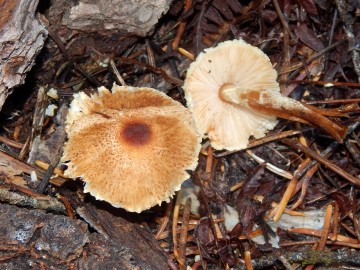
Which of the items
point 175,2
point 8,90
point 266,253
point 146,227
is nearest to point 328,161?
point 266,253

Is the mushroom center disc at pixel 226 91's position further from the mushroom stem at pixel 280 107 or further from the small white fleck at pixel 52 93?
the small white fleck at pixel 52 93

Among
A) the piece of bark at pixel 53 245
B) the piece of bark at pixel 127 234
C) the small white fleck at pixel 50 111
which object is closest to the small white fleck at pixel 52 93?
the small white fleck at pixel 50 111

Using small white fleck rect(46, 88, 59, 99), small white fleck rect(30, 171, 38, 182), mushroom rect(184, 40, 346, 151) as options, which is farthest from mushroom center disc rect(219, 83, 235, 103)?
small white fleck rect(30, 171, 38, 182)

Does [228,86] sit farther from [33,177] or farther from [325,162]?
[33,177]

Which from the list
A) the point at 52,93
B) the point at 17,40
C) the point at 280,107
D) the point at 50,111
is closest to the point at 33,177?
the point at 50,111

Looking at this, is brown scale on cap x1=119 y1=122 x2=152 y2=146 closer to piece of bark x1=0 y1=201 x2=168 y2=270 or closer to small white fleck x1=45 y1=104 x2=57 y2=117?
piece of bark x1=0 y1=201 x2=168 y2=270

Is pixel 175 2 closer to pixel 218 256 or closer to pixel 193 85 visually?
pixel 193 85
